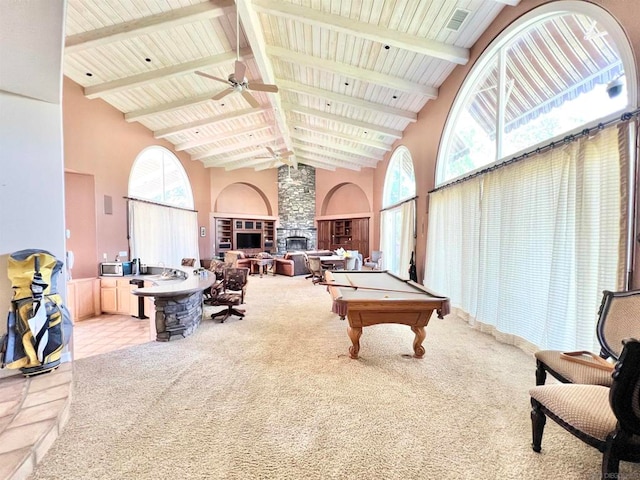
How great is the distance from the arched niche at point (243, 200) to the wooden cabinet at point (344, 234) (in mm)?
2468

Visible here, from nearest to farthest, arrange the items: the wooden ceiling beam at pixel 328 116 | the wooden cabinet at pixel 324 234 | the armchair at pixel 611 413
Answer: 1. the armchair at pixel 611 413
2. the wooden ceiling beam at pixel 328 116
3. the wooden cabinet at pixel 324 234

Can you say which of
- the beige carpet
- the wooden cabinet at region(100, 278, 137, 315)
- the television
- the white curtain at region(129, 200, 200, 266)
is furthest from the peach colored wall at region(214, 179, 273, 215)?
the beige carpet

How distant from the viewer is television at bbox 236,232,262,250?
10945 millimetres

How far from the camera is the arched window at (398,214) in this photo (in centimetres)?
664

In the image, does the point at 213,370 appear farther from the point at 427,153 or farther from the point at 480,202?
the point at 427,153

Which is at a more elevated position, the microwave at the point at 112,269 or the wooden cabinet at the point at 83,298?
the microwave at the point at 112,269

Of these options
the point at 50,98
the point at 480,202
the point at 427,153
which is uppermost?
the point at 427,153

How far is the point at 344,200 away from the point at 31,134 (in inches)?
383

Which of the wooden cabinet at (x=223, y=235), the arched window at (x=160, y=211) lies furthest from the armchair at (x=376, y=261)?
the wooden cabinet at (x=223, y=235)

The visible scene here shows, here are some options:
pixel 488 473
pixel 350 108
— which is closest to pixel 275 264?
pixel 350 108

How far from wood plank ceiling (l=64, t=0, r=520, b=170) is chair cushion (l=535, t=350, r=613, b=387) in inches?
148

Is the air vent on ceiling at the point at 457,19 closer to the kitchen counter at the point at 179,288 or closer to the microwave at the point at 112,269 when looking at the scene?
the kitchen counter at the point at 179,288

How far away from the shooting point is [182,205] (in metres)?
8.50

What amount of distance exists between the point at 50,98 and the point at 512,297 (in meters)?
5.25
